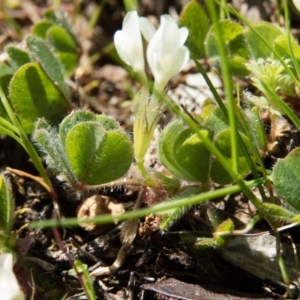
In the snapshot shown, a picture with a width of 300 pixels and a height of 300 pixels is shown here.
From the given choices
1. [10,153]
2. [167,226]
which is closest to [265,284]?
[167,226]

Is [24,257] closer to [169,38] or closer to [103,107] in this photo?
[169,38]

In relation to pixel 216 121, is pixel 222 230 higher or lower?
lower

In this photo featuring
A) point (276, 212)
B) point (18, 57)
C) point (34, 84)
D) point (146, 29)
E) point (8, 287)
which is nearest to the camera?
point (8, 287)

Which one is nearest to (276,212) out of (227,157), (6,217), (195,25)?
(227,157)

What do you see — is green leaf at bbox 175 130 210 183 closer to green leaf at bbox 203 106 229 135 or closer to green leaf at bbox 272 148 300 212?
green leaf at bbox 203 106 229 135

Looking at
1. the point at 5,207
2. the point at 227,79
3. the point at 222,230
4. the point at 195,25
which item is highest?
the point at 227,79

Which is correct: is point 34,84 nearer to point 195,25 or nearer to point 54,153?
point 54,153

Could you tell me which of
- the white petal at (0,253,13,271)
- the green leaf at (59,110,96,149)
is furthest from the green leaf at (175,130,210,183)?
the white petal at (0,253,13,271)

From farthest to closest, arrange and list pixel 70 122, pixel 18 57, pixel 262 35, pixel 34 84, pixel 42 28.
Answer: pixel 42 28
pixel 18 57
pixel 34 84
pixel 262 35
pixel 70 122
